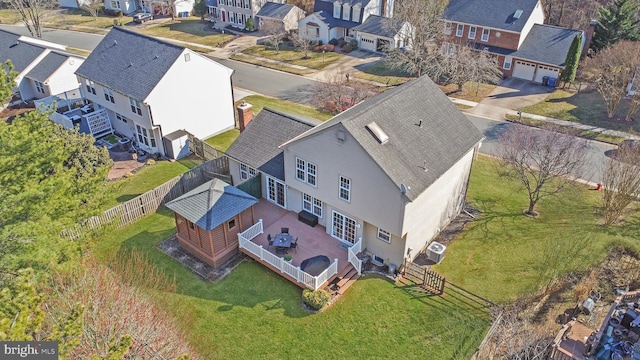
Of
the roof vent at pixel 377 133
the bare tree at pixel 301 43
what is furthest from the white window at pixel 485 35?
the roof vent at pixel 377 133

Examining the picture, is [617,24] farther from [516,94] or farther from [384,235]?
[384,235]

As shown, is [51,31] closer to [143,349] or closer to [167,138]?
[167,138]

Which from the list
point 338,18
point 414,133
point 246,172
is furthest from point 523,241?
point 338,18

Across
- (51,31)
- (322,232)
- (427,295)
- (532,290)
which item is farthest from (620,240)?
(51,31)

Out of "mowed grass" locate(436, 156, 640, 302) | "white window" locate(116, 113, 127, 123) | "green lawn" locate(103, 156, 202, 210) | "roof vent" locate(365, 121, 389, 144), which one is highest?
"roof vent" locate(365, 121, 389, 144)

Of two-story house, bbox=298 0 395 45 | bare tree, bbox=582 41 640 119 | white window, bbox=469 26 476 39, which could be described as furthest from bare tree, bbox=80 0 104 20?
bare tree, bbox=582 41 640 119

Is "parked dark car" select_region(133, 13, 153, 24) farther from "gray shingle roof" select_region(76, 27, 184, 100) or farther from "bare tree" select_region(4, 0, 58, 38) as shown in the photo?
"gray shingle roof" select_region(76, 27, 184, 100)

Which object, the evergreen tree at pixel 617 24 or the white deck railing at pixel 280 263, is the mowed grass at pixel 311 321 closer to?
the white deck railing at pixel 280 263
